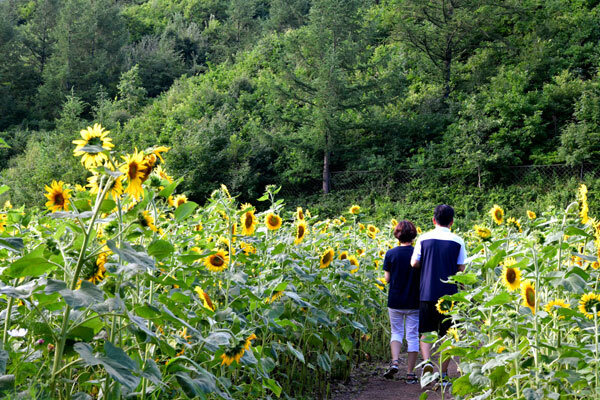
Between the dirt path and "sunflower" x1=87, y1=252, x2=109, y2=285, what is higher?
"sunflower" x1=87, y1=252, x2=109, y2=285

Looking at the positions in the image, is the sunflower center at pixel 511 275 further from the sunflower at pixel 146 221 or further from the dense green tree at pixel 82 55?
the dense green tree at pixel 82 55

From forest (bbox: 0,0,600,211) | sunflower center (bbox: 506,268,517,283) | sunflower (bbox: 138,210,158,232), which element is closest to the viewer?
sunflower (bbox: 138,210,158,232)

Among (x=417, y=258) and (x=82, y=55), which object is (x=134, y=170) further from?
(x=82, y=55)

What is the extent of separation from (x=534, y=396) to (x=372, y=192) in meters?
15.3

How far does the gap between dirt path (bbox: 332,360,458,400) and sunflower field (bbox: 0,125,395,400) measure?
255 mm

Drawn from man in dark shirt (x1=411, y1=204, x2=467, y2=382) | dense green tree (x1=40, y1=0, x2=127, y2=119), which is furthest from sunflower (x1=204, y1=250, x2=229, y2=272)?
dense green tree (x1=40, y1=0, x2=127, y2=119)

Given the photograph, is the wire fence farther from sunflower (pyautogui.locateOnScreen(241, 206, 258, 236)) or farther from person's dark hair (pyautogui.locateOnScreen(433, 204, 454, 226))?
sunflower (pyautogui.locateOnScreen(241, 206, 258, 236))

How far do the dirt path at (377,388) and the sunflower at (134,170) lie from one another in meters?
2.62

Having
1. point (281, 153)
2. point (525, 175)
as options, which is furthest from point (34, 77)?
point (525, 175)

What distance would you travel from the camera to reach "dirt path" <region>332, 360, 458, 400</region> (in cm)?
384

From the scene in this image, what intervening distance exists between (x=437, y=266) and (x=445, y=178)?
506 inches

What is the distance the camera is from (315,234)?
14.6 ft

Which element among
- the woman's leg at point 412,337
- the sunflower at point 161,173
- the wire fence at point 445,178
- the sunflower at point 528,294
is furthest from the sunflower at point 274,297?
the wire fence at point 445,178

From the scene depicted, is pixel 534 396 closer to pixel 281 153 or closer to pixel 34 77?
pixel 281 153
